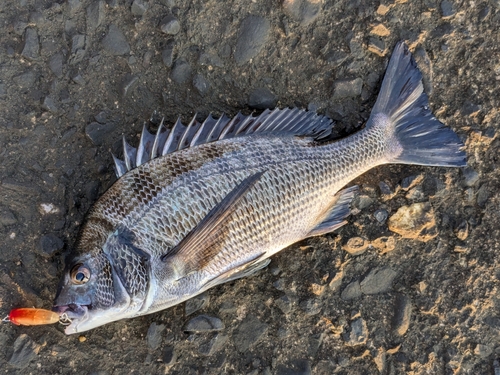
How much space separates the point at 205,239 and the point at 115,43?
5.30 feet

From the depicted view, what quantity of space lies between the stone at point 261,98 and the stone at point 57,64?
1.37 metres

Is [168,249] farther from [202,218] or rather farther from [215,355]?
[215,355]

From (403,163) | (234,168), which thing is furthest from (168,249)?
(403,163)

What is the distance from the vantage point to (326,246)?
10.0 ft

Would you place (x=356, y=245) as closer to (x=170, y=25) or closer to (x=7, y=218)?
(x=170, y=25)

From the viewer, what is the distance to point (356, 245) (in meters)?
3.05

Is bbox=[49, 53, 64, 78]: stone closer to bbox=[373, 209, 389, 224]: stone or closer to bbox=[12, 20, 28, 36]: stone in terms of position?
bbox=[12, 20, 28, 36]: stone

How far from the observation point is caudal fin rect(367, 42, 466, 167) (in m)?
3.00

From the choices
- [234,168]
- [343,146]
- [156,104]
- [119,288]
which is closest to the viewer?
[119,288]

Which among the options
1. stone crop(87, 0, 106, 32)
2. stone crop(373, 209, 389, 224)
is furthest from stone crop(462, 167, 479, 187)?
stone crop(87, 0, 106, 32)

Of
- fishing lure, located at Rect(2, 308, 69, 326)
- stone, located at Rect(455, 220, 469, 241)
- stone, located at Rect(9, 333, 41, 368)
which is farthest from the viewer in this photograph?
stone, located at Rect(455, 220, 469, 241)

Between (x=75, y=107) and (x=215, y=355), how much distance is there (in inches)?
79.3

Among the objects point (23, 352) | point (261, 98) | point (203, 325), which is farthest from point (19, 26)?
point (203, 325)

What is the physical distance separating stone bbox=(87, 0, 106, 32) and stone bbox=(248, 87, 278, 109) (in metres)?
1.22
